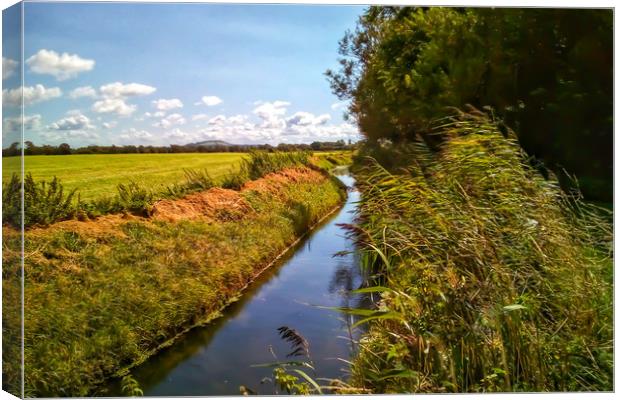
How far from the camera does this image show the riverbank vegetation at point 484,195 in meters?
3.84

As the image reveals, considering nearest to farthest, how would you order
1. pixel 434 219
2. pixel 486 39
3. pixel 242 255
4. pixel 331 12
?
1. pixel 434 219
2. pixel 331 12
3. pixel 486 39
4. pixel 242 255

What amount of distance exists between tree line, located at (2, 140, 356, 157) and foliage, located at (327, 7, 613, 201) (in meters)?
0.31

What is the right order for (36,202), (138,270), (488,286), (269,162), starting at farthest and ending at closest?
1. (269,162)
2. (138,270)
3. (36,202)
4. (488,286)

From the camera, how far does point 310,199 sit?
17.6 feet

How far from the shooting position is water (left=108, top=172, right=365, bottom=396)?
4.28m

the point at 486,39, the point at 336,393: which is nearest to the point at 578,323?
the point at 336,393

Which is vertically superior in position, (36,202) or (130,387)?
(36,202)

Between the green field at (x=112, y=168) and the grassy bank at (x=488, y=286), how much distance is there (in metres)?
1.18

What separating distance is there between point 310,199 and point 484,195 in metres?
1.45

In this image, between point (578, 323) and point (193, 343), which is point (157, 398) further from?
point (578, 323)

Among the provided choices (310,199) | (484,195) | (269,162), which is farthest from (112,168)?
(484,195)

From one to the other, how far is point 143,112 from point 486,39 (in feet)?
7.90

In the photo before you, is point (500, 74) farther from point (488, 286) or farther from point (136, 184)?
point (136, 184)

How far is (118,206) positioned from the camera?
4617 millimetres
